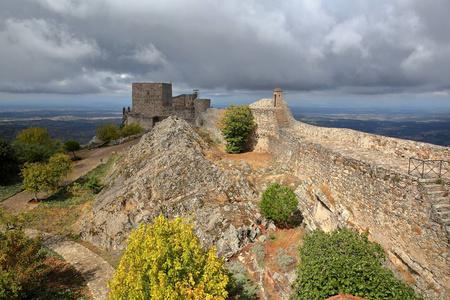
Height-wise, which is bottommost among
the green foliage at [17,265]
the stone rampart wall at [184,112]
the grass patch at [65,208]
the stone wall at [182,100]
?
the grass patch at [65,208]

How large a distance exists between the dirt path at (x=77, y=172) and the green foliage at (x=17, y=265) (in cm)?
1483

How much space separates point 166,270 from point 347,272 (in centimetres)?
533

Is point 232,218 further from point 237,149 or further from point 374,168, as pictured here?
point 237,149

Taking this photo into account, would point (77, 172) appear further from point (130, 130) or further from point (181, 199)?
point (181, 199)

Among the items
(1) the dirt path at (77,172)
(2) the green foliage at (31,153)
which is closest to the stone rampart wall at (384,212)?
(1) the dirt path at (77,172)

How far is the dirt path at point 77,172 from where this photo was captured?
25.7 m

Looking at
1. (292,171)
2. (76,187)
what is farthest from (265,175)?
(76,187)

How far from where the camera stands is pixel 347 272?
24.6ft

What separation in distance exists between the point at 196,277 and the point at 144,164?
55.7ft

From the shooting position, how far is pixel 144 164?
2338cm

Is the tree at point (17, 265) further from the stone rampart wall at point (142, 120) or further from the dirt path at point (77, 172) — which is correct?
the stone rampart wall at point (142, 120)

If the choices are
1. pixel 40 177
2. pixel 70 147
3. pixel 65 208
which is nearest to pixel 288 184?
pixel 65 208

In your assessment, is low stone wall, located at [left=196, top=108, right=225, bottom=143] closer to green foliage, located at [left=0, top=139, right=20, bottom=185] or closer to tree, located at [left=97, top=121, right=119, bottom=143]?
tree, located at [left=97, top=121, right=119, bottom=143]

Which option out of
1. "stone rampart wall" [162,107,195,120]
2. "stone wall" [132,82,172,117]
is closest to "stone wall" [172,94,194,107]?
"stone wall" [132,82,172,117]
